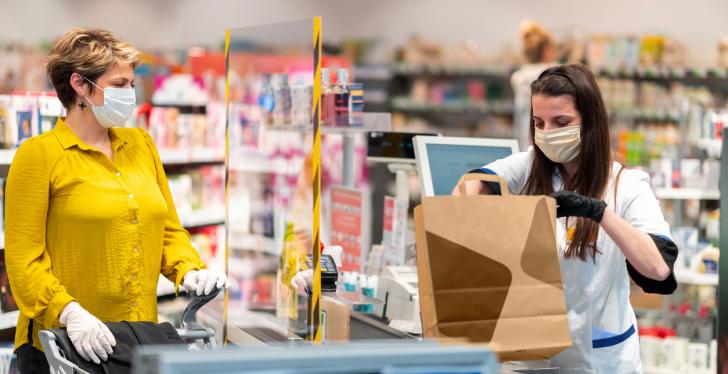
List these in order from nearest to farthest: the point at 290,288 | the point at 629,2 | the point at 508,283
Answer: the point at 508,283 < the point at 290,288 < the point at 629,2

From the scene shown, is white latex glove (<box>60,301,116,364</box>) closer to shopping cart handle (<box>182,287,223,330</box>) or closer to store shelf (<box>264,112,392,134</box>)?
shopping cart handle (<box>182,287,223,330</box>)

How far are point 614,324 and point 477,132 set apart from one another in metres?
9.01

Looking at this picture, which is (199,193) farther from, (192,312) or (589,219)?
(589,219)

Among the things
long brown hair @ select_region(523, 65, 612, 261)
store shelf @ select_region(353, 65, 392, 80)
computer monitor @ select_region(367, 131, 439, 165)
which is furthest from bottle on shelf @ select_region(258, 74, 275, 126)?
store shelf @ select_region(353, 65, 392, 80)

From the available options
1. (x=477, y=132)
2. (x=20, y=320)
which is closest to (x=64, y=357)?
(x=20, y=320)

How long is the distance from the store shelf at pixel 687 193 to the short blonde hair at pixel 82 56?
393cm

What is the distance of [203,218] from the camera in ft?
A: 19.9

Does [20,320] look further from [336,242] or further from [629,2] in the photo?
[629,2]

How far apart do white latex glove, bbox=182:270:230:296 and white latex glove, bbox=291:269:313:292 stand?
0.81 ft

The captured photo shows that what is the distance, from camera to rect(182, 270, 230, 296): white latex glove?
3049 mm

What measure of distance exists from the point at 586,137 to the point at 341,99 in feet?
5.18

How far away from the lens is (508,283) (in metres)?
2.25

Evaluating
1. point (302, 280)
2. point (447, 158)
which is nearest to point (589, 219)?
point (302, 280)

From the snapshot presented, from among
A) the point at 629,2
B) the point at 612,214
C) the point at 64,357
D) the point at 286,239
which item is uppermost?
the point at 629,2
